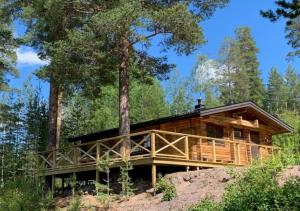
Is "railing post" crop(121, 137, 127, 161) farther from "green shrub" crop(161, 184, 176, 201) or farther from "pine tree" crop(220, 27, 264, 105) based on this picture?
"pine tree" crop(220, 27, 264, 105)

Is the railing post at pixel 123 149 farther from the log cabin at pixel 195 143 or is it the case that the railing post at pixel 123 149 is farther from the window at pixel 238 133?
the window at pixel 238 133

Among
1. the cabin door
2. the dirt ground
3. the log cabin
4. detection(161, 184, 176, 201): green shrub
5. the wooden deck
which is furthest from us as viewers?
the cabin door

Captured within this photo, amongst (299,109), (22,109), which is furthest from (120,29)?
(299,109)

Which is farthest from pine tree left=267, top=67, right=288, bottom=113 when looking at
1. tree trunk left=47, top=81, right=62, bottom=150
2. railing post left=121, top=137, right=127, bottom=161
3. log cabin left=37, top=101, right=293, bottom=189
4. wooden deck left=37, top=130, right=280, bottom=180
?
railing post left=121, top=137, right=127, bottom=161

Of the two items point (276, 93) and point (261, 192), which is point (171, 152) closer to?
point (261, 192)

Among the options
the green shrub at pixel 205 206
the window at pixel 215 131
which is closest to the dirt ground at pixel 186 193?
the green shrub at pixel 205 206

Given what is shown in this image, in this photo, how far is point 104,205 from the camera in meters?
15.3

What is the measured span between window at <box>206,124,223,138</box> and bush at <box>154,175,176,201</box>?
5221 mm

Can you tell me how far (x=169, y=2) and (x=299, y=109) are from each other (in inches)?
1907

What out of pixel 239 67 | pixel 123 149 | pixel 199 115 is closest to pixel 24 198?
pixel 123 149

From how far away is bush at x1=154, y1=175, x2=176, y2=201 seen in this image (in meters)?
14.4

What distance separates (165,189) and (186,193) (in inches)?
34.9

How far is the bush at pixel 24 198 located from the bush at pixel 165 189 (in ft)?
12.3

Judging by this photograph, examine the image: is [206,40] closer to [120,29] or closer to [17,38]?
[120,29]
